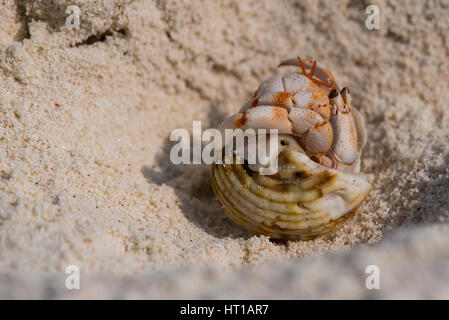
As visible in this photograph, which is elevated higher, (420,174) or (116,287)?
(420,174)

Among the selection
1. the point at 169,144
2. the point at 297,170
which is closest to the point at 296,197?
the point at 297,170

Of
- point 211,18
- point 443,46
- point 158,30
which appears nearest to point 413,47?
point 443,46

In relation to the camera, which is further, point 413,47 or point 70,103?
point 413,47

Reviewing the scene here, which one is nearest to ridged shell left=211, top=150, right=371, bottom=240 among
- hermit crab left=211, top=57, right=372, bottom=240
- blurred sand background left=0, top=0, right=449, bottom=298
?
hermit crab left=211, top=57, right=372, bottom=240

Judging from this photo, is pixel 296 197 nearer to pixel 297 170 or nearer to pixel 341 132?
pixel 297 170

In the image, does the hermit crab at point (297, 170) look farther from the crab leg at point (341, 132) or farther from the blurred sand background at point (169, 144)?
the blurred sand background at point (169, 144)

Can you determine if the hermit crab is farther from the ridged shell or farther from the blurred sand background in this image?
the blurred sand background

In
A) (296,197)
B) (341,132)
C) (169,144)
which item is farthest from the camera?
(169,144)
